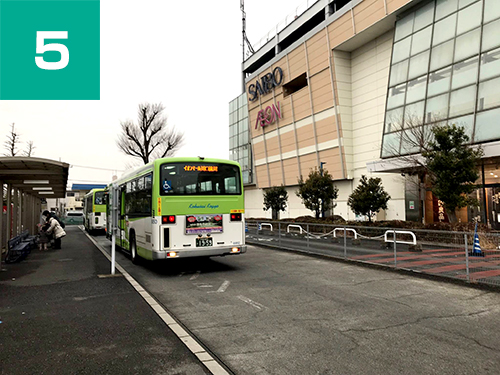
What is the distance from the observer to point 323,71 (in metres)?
30.6

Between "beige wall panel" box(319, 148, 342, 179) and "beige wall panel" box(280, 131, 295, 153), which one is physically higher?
"beige wall panel" box(280, 131, 295, 153)

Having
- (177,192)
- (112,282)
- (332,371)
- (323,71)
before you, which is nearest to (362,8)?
(323,71)

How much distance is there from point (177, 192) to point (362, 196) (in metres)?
13.1

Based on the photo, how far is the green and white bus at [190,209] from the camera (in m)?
10.0

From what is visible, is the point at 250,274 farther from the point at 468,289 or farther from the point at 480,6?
the point at 480,6

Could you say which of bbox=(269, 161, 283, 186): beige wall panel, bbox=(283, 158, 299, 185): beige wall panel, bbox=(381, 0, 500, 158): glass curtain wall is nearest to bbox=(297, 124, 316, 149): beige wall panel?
bbox=(283, 158, 299, 185): beige wall panel

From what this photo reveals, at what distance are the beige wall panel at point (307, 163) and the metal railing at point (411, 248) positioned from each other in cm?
1665

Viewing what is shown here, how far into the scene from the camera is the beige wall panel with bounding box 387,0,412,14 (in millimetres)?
22922

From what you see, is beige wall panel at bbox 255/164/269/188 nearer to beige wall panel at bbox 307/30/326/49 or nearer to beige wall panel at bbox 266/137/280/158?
beige wall panel at bbox 266/137/280/158

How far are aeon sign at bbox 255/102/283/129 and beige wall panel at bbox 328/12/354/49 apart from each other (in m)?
9.07

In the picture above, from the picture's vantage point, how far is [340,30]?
28.1 meters

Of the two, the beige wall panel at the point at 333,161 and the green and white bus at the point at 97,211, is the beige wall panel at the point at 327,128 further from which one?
the green and white bus at the point at 97,211

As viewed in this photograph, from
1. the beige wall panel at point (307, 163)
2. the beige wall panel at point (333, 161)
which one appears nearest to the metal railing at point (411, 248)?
the beige wall panel at point (333, 161)

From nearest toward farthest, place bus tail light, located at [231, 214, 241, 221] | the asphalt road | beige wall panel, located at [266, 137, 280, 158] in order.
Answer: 1. the asphalt road
2. bus tail light, located at [231, 214, 241, 221]
3. beige wall panel, located at [266, 137, 280, 158]
